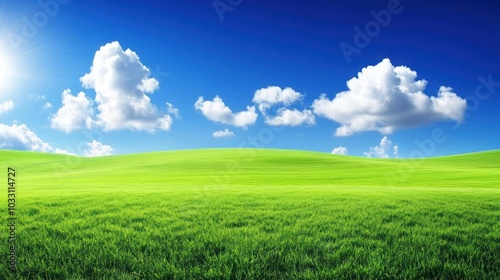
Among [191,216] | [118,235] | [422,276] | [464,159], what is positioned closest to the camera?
[422,276]

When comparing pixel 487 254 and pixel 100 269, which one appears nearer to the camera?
pixel 100 269

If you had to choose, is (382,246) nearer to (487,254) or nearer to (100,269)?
(487,254)

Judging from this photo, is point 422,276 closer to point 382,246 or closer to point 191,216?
point 382,246

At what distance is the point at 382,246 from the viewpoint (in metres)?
6.94

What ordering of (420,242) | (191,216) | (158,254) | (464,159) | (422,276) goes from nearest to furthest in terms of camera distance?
(422,276), (158,254), (420,242), (191,216), (464,159)

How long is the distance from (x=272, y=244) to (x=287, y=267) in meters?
0.96

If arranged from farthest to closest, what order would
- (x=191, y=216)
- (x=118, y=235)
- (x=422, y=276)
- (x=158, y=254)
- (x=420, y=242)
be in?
(x=191, y=216) → (x=118, y=235) → (x=420, y=242) → (x=158, y=254) → (x=422, y=276)

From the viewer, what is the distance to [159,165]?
65000mm

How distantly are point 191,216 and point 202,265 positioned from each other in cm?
370

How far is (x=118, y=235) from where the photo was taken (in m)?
7.67

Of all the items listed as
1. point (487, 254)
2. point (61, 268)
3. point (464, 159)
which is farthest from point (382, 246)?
point (464, 159)

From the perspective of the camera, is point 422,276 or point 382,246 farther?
point 382,246

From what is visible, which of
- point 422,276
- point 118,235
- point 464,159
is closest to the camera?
point 422,276

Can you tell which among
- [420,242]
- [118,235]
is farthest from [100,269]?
[420,242]
